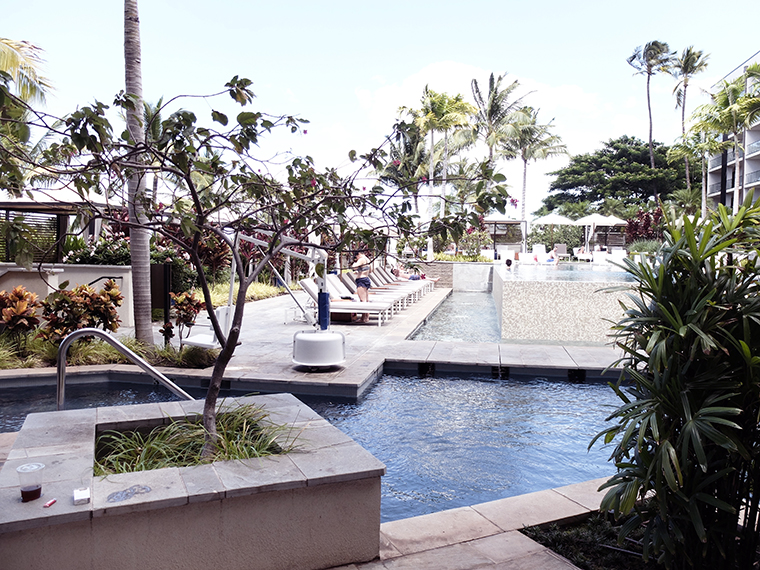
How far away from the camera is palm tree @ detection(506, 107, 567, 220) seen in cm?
4309

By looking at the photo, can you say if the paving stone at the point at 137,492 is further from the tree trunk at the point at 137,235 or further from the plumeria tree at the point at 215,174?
the tree trunk at the point at 137,235

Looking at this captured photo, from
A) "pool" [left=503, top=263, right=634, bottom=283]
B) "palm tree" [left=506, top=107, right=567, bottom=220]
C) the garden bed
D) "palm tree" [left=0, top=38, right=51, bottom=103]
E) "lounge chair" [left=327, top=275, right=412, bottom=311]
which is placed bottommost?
the garden bed

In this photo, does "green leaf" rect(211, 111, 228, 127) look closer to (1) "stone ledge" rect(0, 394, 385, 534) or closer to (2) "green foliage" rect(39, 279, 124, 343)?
(1) "stone ledge" rect(0, 394, 385, 534)

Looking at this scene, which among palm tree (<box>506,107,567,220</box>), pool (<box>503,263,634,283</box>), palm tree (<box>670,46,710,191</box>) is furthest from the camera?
palm tree (<box>670,46,710,191</box>)

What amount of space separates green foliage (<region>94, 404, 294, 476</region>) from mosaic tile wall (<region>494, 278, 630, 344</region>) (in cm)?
712

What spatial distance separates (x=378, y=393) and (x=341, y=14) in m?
29.9

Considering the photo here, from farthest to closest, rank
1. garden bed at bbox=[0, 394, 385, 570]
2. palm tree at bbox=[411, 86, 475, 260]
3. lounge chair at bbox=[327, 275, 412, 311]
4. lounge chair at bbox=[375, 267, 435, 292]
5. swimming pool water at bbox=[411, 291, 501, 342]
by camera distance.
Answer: palm tree at bbox=[411, 86, 475, 260] → lounge chair at bbox=[375, 267, 435, 292] → lounge chair at bbox=[327, 275, 412, 311] → swimming pool water at bbox=[411, 291, 501, 342] → garden bed at bbox=[0, 394, 385, 570]

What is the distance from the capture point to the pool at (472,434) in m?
4.24

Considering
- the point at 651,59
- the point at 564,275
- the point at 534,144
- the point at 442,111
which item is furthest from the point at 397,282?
the point at 651,59

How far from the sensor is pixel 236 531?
2639mm

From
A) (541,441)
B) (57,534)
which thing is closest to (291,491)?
(57,534)

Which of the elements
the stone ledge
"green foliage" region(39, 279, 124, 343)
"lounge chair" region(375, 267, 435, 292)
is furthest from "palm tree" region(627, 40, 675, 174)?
the stone ledge

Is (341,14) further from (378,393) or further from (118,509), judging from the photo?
(118,509)

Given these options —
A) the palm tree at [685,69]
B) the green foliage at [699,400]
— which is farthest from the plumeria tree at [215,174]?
the palm tree at [685,69]
